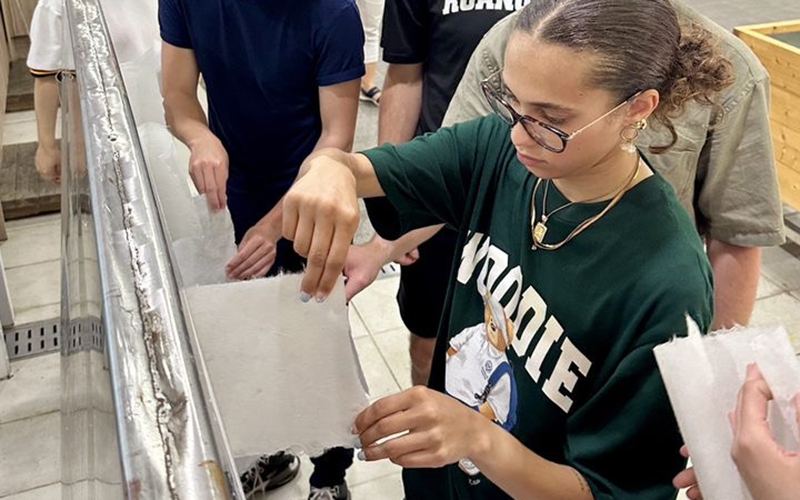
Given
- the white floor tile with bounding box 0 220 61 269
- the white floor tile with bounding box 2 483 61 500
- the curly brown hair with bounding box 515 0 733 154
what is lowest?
the white floor tile with bounding box 0 220 61 269

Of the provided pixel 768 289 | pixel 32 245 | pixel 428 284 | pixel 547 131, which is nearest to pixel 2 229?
pixel 32 245

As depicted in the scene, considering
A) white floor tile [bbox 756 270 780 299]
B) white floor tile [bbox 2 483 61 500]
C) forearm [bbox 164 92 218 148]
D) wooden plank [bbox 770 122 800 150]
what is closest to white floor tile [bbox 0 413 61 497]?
white floor tile [bbox 2 483 61 500]

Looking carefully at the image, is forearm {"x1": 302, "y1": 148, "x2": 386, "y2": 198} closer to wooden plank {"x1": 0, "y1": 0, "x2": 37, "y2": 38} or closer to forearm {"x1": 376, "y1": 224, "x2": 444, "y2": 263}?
forearm {"x1": 376, "y1": 224, "x2": 444, "y2": 263}

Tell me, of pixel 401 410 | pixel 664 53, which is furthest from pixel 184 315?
pixel 664 53

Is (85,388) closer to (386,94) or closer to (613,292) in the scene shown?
(613,292)

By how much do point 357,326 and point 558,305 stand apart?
187 cm

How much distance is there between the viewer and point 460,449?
0.81m

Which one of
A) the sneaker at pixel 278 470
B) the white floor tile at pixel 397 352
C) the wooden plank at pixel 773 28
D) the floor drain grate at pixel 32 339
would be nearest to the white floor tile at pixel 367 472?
the sneaker at pixel 278 470

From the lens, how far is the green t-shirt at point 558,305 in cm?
81

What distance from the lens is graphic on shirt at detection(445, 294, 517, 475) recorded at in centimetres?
97

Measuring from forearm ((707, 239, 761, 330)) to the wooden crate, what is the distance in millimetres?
1979

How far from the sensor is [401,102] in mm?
1753

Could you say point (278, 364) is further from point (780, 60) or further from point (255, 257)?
point (780, 60)

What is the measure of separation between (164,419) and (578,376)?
22.0 inches
